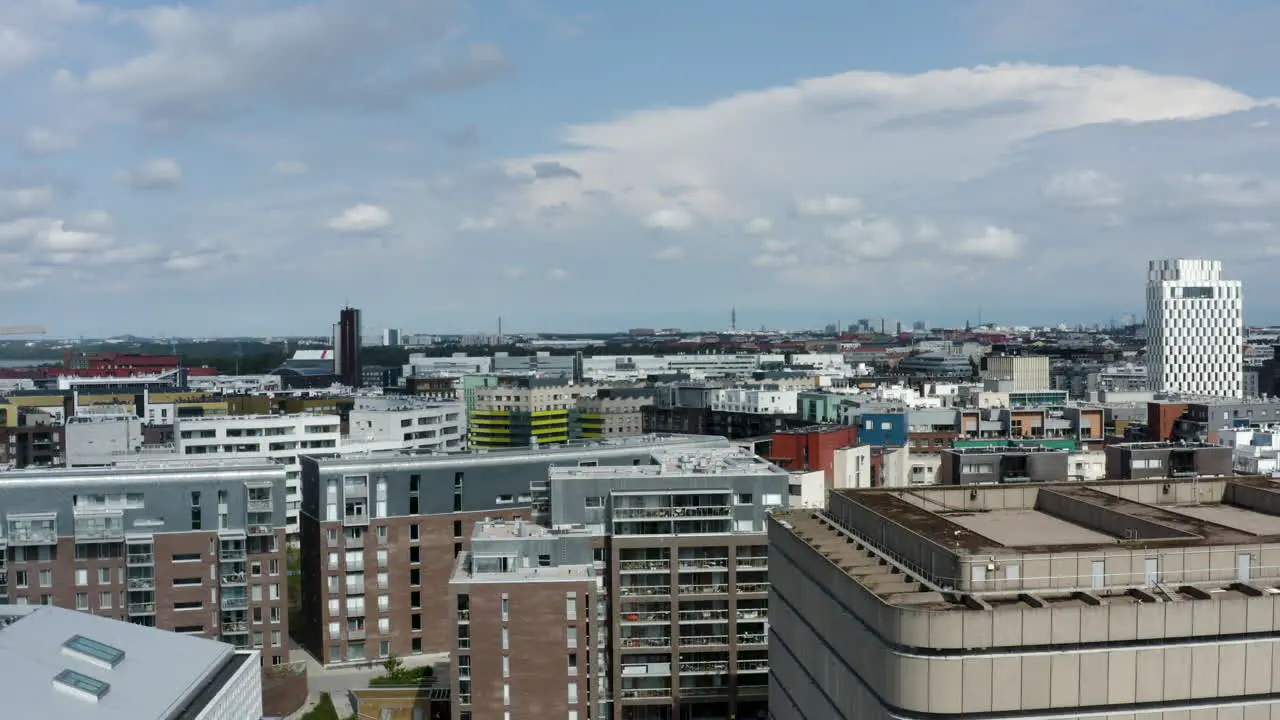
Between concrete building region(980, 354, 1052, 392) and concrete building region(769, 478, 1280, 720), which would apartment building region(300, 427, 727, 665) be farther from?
concrete building region(980, 354, 1052, 392)

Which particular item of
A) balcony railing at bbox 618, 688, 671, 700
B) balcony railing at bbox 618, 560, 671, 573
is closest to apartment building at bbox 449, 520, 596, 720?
balcony railing at bbox 618, 560, 671, 573

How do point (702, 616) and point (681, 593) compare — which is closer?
point (702, 616)

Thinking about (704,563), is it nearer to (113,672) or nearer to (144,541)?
(113,672)

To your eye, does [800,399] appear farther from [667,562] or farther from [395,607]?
[667,562]

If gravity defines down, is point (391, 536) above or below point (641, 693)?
above

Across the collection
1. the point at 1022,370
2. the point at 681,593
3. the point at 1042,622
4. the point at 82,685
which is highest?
the point at 1022,370

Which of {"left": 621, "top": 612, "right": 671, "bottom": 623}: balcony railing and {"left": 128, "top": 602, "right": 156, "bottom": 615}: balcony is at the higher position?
{"left": 621, "top": 612, "right": 671, "bottom": 623}: balcony railing

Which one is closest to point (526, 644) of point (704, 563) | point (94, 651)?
point (704, 563)
